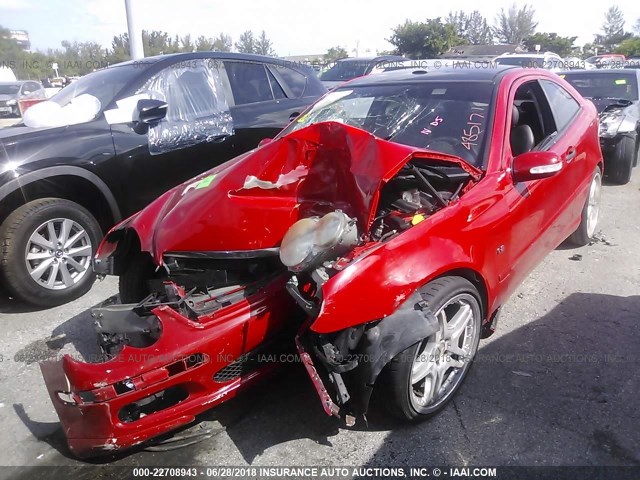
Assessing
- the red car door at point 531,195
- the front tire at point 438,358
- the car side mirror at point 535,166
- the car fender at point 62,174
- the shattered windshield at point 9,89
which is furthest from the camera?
the shattered windshield at point 9,89

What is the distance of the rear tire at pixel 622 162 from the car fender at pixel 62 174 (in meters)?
6.08

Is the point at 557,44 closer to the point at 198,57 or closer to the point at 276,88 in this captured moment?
the point at 276,88

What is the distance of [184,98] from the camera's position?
484 cm

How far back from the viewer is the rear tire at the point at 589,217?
4.54 metres

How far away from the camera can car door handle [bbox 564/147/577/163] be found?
12.1 feet

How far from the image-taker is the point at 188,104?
4852 mm

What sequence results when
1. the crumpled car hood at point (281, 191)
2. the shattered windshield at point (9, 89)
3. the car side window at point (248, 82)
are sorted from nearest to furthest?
the crumpled car hood at point (281, 191) → the car side window at point (248, 82) → the shattered windshield at point (9, 89)

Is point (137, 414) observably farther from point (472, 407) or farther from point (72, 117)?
point (72, 117)

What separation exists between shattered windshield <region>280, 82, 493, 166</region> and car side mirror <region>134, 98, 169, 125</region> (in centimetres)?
136

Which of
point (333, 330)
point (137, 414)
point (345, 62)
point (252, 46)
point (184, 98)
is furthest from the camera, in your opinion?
point (252, 46)

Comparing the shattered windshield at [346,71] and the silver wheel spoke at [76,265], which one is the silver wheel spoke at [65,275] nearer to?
the silver wheel spoke at [76,265]

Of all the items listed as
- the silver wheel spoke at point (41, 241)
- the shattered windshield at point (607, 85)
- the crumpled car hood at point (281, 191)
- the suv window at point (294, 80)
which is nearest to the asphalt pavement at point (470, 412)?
the silver wheel spoke at point (41, 241)

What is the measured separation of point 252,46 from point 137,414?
57.2 meters

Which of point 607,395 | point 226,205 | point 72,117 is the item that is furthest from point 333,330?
point 72,117
